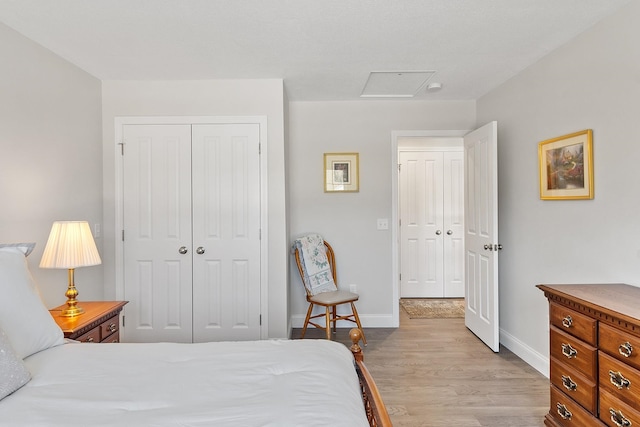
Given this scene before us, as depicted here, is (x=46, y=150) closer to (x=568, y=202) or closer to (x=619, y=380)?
(x=619, y=380)

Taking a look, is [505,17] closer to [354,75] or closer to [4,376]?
[354,75]

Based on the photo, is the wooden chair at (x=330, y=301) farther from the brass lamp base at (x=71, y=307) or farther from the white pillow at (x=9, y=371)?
the white pillow at (x=9, y=371)

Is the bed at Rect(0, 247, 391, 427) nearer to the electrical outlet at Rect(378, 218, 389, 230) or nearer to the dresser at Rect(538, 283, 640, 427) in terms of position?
the dresser at Rect(538, 283, 640, 427)

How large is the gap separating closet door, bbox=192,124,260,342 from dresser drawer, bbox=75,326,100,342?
107 centimetres

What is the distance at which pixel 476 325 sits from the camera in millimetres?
3539

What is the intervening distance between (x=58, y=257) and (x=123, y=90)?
174cm

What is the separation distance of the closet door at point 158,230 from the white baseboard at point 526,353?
2866 millimetres

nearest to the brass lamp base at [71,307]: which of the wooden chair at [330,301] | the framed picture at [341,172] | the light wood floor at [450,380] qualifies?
the wooden chair at [330,301]

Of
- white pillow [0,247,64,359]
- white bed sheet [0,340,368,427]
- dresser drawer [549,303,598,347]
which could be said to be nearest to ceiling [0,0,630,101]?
white pillow [0,247,64,359]

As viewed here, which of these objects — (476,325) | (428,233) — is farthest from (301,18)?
(428,233)

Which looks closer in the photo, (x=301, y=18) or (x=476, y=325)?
(x=301, y=18)

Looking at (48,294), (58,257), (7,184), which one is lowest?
(48,294)

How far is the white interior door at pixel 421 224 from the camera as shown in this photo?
514cm

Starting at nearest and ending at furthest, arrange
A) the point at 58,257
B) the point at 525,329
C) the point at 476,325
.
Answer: the point at 58,257, the point at 525,329, the point at 476,325
